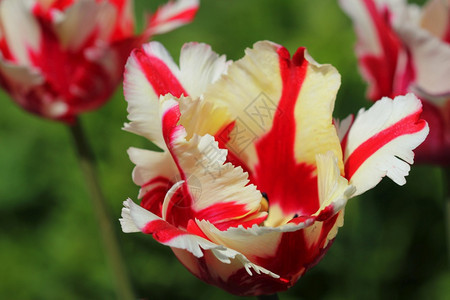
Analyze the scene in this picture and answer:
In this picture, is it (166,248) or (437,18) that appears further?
(166,248)

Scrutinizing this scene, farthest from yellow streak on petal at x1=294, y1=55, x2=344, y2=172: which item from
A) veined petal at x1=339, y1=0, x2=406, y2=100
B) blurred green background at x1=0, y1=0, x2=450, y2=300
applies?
blurred green background at x1=0, y1=0, x2=450, y2=300

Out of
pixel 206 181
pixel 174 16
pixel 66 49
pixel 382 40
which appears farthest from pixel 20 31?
pixel 206 181

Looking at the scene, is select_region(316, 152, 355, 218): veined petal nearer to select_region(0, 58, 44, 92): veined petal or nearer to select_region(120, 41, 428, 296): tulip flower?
select_region(120, 41, 428, 296): tulip flower

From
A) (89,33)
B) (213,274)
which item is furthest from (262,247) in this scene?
(89,33)

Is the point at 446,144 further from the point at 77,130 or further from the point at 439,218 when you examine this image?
the point at 439,218

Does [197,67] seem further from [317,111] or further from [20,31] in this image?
[20,31]

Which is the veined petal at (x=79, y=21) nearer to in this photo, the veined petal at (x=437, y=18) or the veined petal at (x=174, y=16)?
the veined petal at (x=174, y=16)
